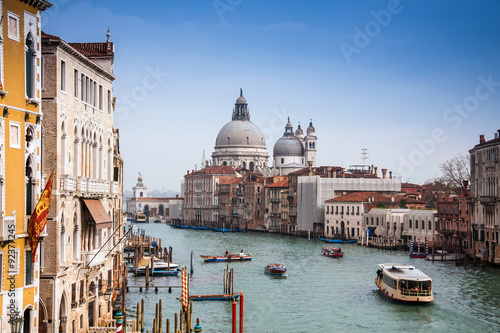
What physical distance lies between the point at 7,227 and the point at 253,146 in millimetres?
91461

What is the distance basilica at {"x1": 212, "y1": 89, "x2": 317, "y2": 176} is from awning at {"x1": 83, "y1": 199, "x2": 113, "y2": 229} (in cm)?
7906

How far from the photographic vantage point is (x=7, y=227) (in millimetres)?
9664

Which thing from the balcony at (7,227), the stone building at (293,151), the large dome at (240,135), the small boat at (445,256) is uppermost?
Answer: the large dome at (240,135)

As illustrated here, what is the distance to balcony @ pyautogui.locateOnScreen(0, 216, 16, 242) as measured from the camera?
956cm

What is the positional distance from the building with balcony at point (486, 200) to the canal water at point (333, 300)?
1.33m

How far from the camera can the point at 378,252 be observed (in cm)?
4175

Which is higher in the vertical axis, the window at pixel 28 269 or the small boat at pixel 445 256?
the window at pixel 28 269

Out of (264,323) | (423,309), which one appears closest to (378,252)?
(423,309)

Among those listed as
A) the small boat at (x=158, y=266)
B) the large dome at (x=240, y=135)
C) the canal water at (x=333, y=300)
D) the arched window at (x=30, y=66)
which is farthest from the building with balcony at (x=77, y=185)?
the large dome at (x=240, y=135)

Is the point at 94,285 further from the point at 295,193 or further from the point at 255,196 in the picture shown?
the point at 255,196

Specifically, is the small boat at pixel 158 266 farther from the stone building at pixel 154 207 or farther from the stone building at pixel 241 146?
the stone building at pixel 154 207

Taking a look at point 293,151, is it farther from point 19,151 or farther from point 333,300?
point 19,151

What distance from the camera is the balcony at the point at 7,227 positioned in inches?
376

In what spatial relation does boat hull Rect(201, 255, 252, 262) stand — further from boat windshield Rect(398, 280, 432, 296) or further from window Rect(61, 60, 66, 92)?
window Rect(61, 60, 66, 92)
